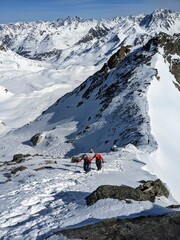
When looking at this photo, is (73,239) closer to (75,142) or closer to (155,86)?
(75,142)

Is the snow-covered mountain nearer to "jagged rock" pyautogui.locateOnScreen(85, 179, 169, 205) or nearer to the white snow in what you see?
the white snow

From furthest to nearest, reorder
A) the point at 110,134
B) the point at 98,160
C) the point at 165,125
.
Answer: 1. the point at 110,134
2. the point at 165,125
3. the point at 98,160

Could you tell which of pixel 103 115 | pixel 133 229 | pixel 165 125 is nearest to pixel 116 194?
pixel 133 229

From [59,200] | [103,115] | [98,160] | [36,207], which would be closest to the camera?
[36,207]

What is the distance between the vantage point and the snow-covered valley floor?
1460cm

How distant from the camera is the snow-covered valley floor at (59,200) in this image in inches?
575

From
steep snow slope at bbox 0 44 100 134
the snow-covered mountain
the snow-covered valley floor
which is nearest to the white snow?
the snow-covered mountain

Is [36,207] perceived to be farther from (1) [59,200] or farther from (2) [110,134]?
(2) [110,134]

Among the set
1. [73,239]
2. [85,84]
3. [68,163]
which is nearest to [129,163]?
[68,163]

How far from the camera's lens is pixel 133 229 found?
485 inches

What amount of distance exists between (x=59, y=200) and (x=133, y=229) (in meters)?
6.09

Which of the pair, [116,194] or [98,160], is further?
[98,160]

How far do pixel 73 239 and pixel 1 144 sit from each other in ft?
158

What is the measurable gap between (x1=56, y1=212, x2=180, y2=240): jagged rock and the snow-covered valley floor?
5.06ft
